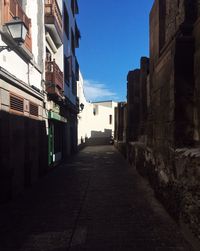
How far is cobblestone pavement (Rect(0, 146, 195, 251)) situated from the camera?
196 inches

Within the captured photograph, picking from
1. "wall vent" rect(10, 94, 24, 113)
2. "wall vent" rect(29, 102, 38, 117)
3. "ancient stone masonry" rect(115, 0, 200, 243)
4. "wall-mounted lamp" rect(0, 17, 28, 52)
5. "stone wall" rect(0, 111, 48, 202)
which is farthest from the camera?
"wall vent" rect(29, 102, 38, 117)

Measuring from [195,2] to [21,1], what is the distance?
645 centimetres

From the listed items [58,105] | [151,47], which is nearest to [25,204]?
[151,47]

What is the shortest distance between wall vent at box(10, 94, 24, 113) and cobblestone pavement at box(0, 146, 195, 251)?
2128 mm

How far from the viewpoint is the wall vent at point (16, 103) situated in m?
9.05

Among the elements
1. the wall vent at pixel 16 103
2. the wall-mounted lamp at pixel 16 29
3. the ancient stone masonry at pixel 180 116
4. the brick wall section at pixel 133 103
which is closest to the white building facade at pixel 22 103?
the wall vent at pixel 16 103

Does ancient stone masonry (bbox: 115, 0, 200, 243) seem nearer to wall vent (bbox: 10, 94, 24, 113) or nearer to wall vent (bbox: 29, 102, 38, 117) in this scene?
wall vent (bbox: 10, 94, 24, 113)

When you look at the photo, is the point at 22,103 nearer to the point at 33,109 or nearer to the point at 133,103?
the point at 33,109

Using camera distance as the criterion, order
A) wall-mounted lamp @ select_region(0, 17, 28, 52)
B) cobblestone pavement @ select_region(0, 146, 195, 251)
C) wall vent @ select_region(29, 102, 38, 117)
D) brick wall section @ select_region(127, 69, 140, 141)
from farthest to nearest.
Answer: brick wall section @ select_region(127, 69, 140, 141) < wall vent @ select_region(29, 102, 38, 117) < wall-mounted lamp @ select_region(0, 17, 28, 52) < cobblestone pavement @ select_region(0, 146, 195, 251)

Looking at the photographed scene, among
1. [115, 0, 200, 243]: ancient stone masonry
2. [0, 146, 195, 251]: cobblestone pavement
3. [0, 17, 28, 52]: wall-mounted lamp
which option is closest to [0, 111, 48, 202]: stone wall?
[0, 146, 195, 251]: cobblestone pavement

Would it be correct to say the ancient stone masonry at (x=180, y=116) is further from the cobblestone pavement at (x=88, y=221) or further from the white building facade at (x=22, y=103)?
the white building facade at (x=22, y=103)

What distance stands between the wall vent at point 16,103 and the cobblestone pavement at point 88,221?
2128 millimetres

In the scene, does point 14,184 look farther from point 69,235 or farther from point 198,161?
point 198,161

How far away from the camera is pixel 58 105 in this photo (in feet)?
58.5
